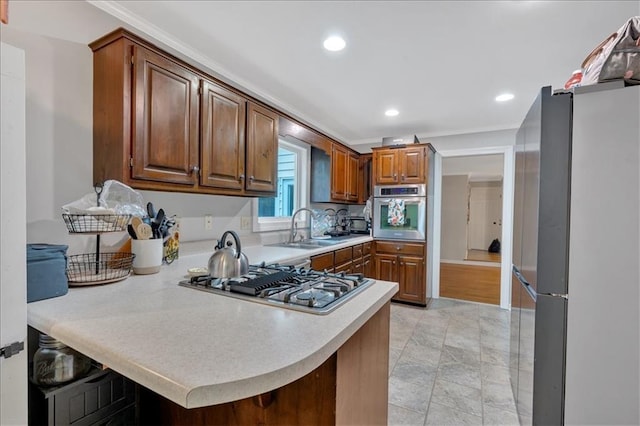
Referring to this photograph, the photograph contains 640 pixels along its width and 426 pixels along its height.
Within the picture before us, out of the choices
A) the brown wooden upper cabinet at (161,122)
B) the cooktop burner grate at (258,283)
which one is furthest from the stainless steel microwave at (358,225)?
the cooktop burner grate at (258,283)

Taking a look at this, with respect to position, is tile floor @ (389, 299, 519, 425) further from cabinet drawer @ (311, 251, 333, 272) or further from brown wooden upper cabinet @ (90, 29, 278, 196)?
brown wooden upper cabinet @ (90, 29, 278, 196)

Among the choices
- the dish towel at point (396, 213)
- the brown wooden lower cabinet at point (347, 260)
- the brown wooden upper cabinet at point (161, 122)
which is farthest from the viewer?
the dish towel at point (396, 213)

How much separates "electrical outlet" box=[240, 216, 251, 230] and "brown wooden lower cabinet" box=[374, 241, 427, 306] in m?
1.89

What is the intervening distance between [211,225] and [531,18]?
2525mm

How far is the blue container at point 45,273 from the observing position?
102 centimetres

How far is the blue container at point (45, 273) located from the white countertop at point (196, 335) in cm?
3

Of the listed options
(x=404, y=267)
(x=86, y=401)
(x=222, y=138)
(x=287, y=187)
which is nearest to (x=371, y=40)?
(x=222, y=138)

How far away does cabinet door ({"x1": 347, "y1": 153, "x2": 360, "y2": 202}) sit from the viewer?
4.09m

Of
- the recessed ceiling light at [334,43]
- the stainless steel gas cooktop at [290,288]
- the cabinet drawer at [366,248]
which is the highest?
the recessed ceiling light at [334,43]

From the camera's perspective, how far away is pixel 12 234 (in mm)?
828

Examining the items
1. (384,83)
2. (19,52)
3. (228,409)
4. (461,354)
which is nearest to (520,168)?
(384,83)

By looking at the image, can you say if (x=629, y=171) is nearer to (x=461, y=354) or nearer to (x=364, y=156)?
(x=461, y=354)

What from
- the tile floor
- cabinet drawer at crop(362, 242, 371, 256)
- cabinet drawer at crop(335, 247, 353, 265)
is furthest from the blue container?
cabinet drawer at crop(362, 242, 371, 256)

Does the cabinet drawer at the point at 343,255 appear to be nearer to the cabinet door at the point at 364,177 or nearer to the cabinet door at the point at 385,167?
the cabinet door at the point at 385,167
